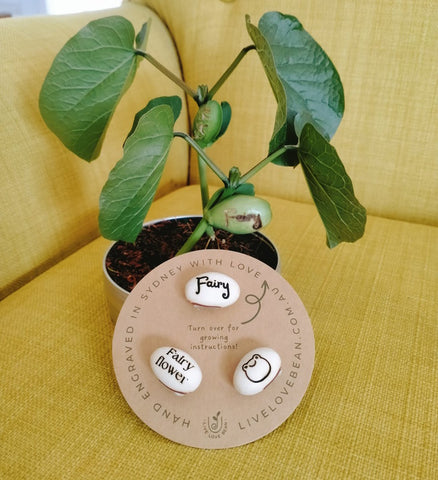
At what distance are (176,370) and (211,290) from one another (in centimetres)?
8

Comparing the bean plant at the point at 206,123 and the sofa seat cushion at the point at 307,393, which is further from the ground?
the bean plant at the point at 206,123

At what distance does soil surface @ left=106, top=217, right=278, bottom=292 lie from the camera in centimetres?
55

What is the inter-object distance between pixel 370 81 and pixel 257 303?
0.54m

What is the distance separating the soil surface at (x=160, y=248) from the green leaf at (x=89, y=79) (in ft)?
0.48

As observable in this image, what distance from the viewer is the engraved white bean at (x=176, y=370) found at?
41 centimetres

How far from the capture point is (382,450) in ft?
1.39

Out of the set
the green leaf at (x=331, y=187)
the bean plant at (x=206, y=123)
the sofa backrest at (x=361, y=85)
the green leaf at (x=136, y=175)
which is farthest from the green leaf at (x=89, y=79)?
the sofa backrest at (x=361, y=85)

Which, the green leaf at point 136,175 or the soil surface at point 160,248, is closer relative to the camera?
the green leaf at point 136,175

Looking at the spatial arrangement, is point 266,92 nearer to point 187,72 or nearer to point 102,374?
point 187,72

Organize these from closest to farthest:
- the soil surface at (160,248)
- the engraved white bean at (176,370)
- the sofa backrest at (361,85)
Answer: the engraved white bean at (176,370) < the soil surface at (160,248) < the sofa backrest at (361,85)

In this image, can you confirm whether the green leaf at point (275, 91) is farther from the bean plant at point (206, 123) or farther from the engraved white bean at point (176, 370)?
the engraved white bean at point (176, 370)

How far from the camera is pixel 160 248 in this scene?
1.93 feet

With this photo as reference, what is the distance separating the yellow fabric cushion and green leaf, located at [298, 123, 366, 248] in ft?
1.33

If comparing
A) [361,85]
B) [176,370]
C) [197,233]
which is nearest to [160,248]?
[197,233]
